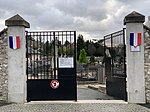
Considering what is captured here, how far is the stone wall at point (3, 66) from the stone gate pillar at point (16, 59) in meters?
0.16

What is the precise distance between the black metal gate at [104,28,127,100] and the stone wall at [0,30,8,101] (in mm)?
4560

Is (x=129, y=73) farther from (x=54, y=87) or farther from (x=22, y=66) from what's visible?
(x=22, y=66)

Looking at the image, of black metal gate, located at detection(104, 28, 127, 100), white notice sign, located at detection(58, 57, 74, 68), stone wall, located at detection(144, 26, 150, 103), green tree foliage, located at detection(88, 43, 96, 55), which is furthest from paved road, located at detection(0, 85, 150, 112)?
green tree foliage, located at detection(88, 43, 96, 55)

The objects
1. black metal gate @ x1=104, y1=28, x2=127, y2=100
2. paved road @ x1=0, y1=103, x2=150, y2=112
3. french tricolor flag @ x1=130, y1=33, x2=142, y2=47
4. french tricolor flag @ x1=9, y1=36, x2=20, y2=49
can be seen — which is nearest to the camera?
paved road @ x1=0, y1=103, x2=150, y2=112

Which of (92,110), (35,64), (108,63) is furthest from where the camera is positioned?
(108,63)

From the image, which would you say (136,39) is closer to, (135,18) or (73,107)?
(135,18)

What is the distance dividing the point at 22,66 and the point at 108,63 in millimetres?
4534

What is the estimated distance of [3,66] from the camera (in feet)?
33.7

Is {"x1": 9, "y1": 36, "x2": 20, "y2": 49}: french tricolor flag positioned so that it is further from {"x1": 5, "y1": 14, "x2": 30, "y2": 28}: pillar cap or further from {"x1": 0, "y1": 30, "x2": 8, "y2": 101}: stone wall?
{"x1": 5, "y1": 14, "x2": 30, "y2": 28}: pillar cap

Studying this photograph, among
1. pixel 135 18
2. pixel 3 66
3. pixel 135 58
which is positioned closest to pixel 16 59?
pixel 3 66

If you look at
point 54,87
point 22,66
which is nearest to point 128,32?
point 54,87

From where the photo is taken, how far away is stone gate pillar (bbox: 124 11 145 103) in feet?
32.4

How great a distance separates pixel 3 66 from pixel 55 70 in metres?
2.03

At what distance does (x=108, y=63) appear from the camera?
12859 mm
